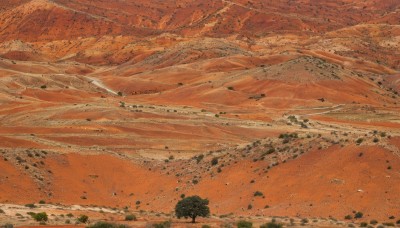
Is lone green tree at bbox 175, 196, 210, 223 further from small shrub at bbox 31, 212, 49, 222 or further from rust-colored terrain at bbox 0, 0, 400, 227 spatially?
small shrub at bbox 31, 212, 49, 222

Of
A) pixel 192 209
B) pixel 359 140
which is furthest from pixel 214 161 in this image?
pixel 192 209

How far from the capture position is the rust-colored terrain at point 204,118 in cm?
3422

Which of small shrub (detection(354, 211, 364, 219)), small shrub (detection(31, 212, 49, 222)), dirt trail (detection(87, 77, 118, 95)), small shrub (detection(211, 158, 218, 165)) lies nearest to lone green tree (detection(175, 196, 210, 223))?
small shrub (detection(31, 212, 49, 222))

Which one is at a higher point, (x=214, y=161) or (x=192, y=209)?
(x=214, y=161)

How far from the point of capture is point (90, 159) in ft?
152

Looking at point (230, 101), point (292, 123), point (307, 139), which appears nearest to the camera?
point (307, 139)

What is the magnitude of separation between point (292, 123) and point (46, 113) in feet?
89.3

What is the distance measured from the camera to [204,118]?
244 feet

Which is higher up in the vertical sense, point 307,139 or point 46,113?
point 46,113

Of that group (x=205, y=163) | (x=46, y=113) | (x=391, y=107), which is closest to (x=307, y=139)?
(x=205, y=163)

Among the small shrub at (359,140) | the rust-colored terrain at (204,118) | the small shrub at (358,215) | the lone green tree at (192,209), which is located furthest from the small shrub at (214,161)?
the small shrub at (358,215)

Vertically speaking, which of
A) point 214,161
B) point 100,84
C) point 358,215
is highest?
point 100,84

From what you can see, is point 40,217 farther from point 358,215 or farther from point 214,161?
point 214,161

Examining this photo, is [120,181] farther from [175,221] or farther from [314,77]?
[314,77]
